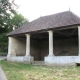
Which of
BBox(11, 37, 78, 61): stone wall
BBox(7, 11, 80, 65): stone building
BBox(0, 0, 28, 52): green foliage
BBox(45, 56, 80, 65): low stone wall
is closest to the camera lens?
BBox(45, 56, 80, 65): low stone wall

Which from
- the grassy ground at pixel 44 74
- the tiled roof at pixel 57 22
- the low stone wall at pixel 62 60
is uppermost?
the tiled roof at pixel 57 22

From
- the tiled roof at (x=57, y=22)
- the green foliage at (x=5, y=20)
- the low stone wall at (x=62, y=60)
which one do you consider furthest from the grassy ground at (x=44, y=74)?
the green foliage at (x=5, y=20)

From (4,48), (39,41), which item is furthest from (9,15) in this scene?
(39,41)

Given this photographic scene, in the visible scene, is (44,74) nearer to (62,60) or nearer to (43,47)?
(62,60)

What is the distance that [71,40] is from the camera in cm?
1903

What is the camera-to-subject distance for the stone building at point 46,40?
46.2ft

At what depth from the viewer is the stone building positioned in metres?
14.1

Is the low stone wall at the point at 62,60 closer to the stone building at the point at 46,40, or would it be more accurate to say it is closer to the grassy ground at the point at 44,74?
the stone building at the point at 46,40

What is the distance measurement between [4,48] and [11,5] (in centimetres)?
941

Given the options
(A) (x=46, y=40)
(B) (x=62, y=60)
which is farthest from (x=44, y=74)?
(A) (x=46, y=40)

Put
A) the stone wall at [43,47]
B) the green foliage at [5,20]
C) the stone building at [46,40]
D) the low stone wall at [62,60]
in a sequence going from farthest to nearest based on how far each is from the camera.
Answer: the green foliage at [5,20]
the stone wall at [43,47]
the stone building at [46,40]
the low stone wall at [62,60]

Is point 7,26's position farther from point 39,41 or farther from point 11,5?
point 39,41

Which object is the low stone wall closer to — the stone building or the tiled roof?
the stone building

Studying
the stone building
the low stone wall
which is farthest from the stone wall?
the low stone wall
